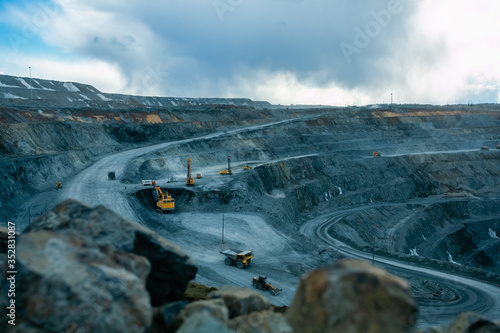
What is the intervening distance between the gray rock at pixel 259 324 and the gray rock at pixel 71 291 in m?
1.71

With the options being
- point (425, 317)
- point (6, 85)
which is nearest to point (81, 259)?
point (425, 317)

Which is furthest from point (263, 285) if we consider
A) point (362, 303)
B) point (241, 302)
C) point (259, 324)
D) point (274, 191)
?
point (274, 191)

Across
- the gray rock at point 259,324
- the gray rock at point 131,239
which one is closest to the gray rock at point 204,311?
the gray rock at point 259,324

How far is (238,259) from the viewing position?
22828 millimetres

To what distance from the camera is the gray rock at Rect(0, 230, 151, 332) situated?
18.9 feet

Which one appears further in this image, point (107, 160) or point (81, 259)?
point (107, 160)

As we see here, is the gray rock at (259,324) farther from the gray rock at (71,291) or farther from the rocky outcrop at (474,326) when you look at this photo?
the rocky outcrop at (474,326)

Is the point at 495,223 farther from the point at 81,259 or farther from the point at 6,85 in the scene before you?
the point at 6,85

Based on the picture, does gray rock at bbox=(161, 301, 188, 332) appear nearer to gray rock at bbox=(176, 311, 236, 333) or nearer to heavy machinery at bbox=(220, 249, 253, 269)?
gray rock at bbox=(176, 311, 236, 333)

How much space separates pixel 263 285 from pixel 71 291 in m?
15.1

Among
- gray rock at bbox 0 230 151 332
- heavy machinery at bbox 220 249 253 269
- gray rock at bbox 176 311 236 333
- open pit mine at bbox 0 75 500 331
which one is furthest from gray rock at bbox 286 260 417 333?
heavy machinery at bbox 220 249 253 269

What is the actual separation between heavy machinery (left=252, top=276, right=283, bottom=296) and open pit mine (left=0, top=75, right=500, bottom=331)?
0.27 feet

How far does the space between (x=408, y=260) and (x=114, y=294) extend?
26.5 metres

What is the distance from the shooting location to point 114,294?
6.11 metres
